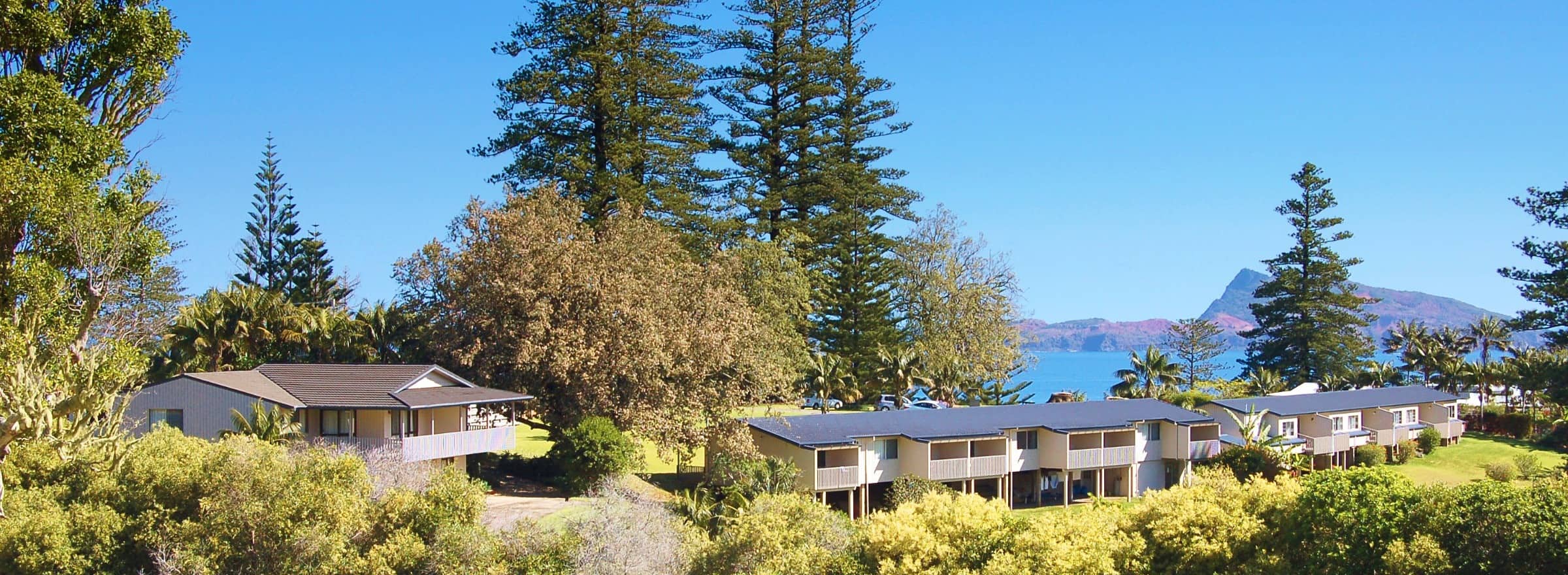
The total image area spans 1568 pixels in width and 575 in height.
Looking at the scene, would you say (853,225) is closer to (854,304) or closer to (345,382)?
(854,304)

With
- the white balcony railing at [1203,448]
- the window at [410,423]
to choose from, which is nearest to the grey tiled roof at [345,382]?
the window at [410,423]

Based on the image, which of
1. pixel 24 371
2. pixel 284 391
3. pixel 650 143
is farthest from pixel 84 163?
pixel 650 143

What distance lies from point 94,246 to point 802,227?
133 feet

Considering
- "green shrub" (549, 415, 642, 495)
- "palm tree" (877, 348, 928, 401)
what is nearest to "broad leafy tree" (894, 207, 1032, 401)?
"palm tree" (877, 348, 928, 401)

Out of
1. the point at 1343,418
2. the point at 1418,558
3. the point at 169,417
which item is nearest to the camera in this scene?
the point at 1418,558

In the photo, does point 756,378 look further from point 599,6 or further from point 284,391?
point 599,6

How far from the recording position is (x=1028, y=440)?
41469 mm

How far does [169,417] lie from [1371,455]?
42.1 m

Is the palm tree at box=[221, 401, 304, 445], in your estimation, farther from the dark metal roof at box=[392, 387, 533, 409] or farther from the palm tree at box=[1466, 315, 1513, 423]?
the palm tree at box=[1466, 315, 1513, 423]

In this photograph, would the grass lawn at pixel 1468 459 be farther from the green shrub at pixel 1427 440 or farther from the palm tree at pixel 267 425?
the palm tree at pixel 267 425

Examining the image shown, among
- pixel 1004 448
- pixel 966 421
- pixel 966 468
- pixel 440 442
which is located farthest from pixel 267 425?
pixel 1004 448

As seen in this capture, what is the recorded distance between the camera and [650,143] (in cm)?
4941

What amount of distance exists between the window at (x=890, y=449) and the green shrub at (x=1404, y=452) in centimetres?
2421

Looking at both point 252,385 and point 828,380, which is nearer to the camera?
point 252,385
